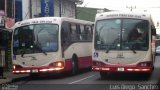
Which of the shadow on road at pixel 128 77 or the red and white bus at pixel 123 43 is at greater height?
the red and white bus at pixel 123 43

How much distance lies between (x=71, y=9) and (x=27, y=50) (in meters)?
27.1

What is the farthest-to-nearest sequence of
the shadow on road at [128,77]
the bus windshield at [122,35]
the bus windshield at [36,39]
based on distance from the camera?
the bus windshield at [36,39], the shadow on road at [128,77], the bus windshield at [122,35]

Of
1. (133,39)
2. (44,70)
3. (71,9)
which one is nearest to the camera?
(133,39)

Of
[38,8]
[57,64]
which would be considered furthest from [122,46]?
[38,8]

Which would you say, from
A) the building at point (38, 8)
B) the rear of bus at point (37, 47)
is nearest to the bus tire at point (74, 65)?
the rear of bus at point (37, 47)

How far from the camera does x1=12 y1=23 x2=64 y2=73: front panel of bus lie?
77.6 feet

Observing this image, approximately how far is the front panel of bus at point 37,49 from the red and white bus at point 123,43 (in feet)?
7.55

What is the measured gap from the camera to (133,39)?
863 inches

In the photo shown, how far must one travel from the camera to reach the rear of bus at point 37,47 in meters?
23.7

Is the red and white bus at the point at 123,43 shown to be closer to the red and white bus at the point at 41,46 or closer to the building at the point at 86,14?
the red and white bus at the point at 41,46

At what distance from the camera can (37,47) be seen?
78.1ft

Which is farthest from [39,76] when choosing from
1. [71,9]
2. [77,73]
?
[71,9]

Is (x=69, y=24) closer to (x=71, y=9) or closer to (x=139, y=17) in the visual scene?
(x=139, y=17)

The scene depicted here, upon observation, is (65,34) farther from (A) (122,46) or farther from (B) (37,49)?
(A) (122,46)
